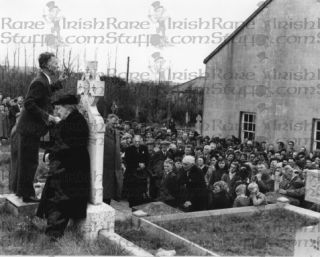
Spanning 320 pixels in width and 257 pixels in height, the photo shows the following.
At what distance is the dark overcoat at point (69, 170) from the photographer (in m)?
6.10

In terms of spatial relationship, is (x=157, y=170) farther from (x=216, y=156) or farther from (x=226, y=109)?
(x=226, y=109)

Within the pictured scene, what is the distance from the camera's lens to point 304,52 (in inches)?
696

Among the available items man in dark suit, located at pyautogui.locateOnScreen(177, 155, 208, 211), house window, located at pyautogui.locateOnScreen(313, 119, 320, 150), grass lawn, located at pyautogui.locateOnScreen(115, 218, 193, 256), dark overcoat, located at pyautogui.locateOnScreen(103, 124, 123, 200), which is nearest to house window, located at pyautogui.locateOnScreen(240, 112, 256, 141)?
house window, located at pyautogui.locateOnScreen(313, 119, 320, 150)

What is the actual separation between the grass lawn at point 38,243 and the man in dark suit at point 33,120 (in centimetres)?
60

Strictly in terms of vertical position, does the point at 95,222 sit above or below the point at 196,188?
below

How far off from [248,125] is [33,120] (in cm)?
1447

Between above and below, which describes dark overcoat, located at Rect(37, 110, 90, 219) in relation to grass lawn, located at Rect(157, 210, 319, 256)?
above

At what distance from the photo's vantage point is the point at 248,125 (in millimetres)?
20203

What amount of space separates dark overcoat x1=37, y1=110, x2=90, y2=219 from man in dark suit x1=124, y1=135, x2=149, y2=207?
346 centimetres

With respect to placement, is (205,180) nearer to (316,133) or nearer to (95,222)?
(95,222)

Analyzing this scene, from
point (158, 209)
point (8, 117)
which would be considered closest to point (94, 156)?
point (158, 209)

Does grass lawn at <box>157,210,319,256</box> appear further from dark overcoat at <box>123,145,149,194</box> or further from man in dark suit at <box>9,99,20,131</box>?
man in dark suit at <box>9,99,20,131</box>

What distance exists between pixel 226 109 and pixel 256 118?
67.3 inches

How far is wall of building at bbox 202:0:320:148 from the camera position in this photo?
57.4 ft
